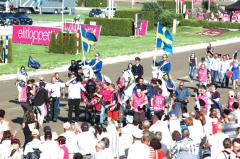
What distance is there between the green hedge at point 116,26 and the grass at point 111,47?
3.34 ft

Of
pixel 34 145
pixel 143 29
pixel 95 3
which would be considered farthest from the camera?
pixel 95 3

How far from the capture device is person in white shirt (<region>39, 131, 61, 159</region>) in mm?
13547

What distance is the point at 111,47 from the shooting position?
156 feet

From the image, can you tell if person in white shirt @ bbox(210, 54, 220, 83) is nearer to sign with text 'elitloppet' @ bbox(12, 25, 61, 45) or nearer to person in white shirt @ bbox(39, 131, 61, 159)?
person in white shirt @ bbox(39, 131, 61, 159)

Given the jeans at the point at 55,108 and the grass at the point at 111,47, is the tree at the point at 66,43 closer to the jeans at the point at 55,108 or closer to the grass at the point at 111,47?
the grass at the point at 111,47

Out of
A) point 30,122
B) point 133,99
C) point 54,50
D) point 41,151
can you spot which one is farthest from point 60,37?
point 41,151

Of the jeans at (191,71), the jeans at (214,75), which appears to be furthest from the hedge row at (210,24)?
the jeans at (214,75)

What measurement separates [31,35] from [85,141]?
33.5 meters

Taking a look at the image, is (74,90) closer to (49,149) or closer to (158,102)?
(158,102)

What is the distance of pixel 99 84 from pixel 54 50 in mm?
20724

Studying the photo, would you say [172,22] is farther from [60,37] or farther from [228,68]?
[228,68]

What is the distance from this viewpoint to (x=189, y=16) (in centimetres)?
7225

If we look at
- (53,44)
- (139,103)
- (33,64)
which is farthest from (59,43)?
(139,103)

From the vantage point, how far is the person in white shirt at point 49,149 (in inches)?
533
